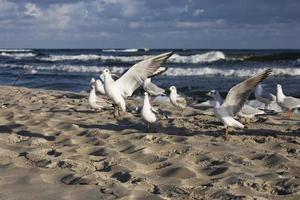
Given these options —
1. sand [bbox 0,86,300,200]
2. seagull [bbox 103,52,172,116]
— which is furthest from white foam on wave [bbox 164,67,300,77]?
seagull [bbox 103,52,172,116]

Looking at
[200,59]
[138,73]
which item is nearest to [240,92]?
[138,73]

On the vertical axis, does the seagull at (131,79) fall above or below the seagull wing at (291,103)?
above

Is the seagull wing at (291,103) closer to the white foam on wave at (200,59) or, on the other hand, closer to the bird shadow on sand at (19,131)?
the bird shadow on sand at (19,131)

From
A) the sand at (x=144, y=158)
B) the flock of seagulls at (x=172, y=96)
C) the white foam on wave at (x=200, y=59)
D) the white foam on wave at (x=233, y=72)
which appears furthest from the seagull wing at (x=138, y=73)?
the white foam on wave at (x=200, y=59)

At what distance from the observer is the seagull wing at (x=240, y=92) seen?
666 cm

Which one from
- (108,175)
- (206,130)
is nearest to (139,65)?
(206,130)

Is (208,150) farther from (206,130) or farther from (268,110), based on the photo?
(268,110)

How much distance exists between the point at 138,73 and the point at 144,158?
3008mm

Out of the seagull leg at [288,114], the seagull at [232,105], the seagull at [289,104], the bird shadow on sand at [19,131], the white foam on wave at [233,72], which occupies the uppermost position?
the seagull at [232,105]

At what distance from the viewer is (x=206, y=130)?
24.9ft

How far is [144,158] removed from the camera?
5633 mm

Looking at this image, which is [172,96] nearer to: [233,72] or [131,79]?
[131,79]

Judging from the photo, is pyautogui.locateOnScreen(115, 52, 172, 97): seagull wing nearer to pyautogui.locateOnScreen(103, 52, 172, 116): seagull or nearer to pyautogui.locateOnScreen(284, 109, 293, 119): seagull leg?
pyautogui.locateOnScreen(103, 52, 172, 116): seagull

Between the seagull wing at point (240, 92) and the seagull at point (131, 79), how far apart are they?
1.42m
